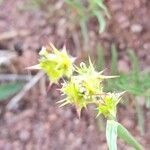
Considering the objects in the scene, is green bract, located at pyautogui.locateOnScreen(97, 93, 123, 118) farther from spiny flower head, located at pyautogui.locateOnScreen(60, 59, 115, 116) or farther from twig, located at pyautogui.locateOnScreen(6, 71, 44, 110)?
twig, located at pyautogui.locateOnScreen(6, 71, 44, 110)

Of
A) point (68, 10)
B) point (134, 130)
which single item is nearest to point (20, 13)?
point (68, 10)

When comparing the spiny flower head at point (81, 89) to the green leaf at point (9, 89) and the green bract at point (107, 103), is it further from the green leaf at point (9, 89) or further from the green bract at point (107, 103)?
the green leaf at point (9, 89)

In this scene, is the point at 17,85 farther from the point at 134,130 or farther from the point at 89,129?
the point at 134,130

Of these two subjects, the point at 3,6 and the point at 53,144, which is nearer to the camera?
the point at 53,144

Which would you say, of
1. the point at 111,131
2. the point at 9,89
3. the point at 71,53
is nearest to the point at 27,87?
the point at 9,89

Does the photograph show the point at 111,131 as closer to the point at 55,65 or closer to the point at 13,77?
the point at 55,65

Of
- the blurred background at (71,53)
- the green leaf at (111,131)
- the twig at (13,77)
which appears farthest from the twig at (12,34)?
the green leaf at (111,131)

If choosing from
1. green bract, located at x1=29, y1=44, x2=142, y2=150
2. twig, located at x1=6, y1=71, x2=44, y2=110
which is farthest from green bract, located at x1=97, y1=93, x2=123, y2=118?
twig, located at x1=6, y1=71, x2=44, y2=110

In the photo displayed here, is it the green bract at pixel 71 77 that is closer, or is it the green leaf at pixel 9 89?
the green bract at pixel 71 77
